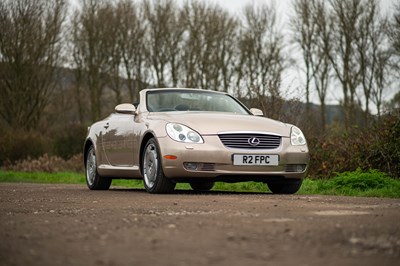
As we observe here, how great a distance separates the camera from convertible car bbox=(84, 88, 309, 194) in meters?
8.93

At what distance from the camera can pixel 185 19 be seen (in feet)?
139

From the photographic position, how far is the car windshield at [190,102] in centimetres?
1025

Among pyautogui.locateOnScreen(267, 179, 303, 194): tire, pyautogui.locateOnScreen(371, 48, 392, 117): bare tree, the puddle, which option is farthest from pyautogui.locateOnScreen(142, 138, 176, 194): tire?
pyautogui.locateOnScreen(371, 48, 392, 117): bare tree

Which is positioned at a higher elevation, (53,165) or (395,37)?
(395,37)

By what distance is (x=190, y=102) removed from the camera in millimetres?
10445

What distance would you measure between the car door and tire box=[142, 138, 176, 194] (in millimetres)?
471

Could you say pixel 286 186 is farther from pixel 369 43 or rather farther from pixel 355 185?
pixel 369 43

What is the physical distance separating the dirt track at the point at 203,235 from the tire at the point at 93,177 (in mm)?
4819

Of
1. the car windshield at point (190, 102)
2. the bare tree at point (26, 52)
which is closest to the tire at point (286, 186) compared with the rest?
the car windshield at point (190, 102)

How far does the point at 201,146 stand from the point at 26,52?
26.5 meters

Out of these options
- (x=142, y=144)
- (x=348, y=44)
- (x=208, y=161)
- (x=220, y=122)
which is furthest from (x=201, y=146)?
(x=348, y=44)

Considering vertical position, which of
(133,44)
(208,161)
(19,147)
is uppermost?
(133,44)

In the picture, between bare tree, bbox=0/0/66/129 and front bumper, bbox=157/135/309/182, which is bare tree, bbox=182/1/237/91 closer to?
bare tree, bbox=0/0/66/129

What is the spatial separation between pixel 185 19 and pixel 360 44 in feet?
Answer: 33.4
